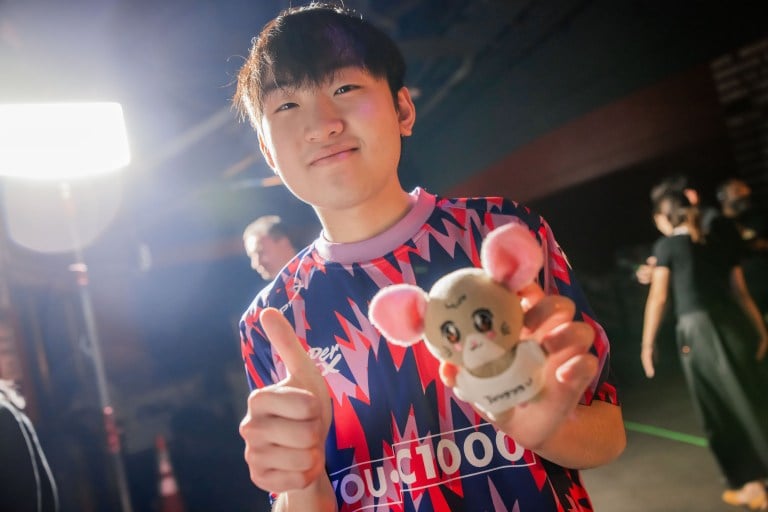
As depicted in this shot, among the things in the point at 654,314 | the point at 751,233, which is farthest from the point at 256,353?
the point at 751,233

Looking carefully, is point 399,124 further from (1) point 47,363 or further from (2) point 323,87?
(1) point 47,363

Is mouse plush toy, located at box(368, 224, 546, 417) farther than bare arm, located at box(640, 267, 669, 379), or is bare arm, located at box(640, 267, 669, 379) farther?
bare arm, located at box(640, 267, 669, 379)

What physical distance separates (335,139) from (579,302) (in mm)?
487

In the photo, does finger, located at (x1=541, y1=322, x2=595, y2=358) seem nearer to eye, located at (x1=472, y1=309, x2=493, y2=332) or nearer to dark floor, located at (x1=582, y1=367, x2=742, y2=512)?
eye, located at (x1=472, y1=309, x2=493, y2=332)

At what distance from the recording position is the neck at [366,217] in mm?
1044

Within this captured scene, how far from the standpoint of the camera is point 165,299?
10.9m

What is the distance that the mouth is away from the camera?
3.12ft

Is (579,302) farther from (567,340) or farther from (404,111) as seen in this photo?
(404,111)

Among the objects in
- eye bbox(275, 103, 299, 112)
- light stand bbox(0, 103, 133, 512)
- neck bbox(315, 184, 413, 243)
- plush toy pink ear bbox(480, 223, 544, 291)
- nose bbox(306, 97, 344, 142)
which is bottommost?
plush toy pink ear bbox(480, 223, 544, 291)

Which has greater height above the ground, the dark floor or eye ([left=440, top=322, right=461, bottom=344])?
eye ([left=440, top=322, right=461, bottom=344])

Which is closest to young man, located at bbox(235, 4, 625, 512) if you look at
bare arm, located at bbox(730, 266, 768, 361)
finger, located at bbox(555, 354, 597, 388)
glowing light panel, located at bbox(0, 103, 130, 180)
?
finger, located at bbox(555, 354, 597, 388)

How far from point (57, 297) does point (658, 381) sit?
646cm

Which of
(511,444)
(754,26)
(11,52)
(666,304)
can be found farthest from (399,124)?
(11,52)

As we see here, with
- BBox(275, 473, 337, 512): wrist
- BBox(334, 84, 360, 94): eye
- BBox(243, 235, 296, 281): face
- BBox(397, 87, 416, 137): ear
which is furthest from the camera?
BBox(243, 235, 296, 281): face
